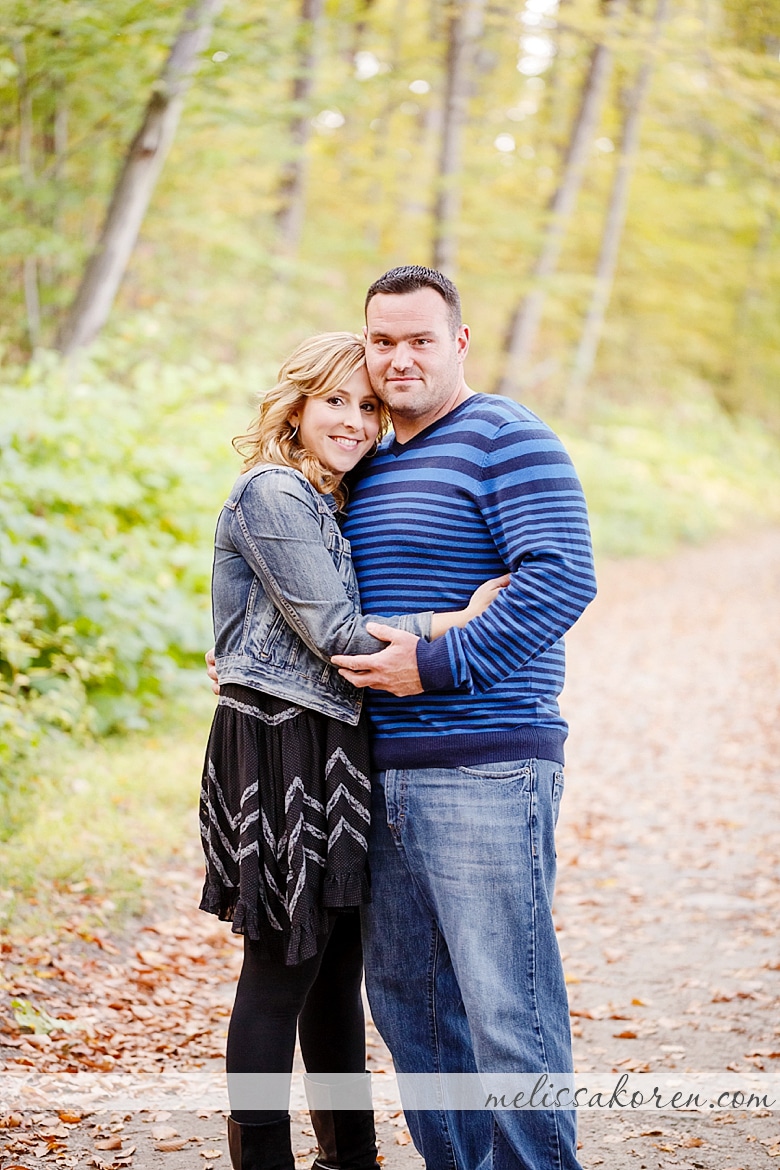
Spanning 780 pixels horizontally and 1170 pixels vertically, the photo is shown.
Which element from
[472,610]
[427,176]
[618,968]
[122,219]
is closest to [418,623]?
[472,610]

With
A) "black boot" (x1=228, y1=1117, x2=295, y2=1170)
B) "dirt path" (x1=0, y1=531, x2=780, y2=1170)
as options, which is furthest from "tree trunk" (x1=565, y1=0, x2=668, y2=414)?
"black boot" (x1=228, y1=1117, x2=295, y2=1170)

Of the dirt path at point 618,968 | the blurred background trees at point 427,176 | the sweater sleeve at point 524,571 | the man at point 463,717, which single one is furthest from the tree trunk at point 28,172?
the sweater sleeve at point 524,571

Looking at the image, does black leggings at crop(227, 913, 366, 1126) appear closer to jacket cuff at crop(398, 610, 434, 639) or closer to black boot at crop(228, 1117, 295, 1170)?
black boot at crop(228, 1117, 295, 1170)

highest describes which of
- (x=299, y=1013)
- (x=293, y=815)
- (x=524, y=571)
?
(x=524, y=571)

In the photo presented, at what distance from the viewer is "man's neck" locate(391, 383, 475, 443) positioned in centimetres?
277

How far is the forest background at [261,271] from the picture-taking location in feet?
20.0

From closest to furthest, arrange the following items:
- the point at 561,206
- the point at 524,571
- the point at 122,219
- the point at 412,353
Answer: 1. the point at 524,571
2. the point at 412,353
3. the point at 122,219
4. the point at 561,206

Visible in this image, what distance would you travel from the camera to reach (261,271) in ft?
42.2

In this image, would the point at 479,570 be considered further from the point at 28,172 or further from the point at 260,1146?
the point at 28,172

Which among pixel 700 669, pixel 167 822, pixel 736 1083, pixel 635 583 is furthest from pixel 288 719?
pixel 635 583

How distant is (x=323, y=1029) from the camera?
283 centimetres

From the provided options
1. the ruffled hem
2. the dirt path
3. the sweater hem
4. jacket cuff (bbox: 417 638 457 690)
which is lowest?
the dirt path

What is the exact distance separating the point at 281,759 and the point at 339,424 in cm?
85

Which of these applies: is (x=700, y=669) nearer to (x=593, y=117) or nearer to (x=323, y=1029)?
(x=323, y=1029)
